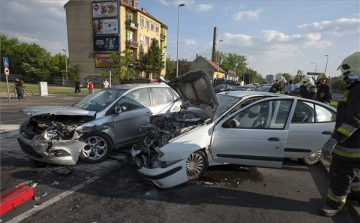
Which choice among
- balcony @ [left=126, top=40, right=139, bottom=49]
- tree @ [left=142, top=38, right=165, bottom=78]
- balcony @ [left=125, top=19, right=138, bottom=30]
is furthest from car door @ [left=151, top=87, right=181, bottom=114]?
tree @ [left=142, top=38, right=165, bottom=78]

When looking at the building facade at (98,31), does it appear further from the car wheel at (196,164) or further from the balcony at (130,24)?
the car wheel at (196,164)

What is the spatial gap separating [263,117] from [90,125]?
3368 millimetres

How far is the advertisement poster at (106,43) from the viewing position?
36.2 metres

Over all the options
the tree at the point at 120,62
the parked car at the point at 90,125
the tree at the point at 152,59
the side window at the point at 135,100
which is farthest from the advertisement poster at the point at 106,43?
the side window at the point at 135,100

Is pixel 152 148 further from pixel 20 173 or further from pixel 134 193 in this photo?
pixel 20 173

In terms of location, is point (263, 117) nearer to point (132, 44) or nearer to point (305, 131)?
point (305, 131)

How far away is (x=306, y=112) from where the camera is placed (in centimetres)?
400

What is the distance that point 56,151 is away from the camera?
3.83 m

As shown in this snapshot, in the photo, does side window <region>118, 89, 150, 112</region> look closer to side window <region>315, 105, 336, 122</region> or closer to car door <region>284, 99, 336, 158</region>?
car door <region>284, 99, 336, 158</region>

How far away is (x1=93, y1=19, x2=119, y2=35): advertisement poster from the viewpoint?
3575 centimetres

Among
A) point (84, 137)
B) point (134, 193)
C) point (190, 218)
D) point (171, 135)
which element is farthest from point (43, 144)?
point (190, 218)

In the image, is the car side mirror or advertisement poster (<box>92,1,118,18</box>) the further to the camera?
advertisement poster (<box>92,1,118,18</box>)

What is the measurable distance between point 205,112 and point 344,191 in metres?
2.36

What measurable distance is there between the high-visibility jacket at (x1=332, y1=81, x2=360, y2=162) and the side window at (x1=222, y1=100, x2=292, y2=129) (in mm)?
951
